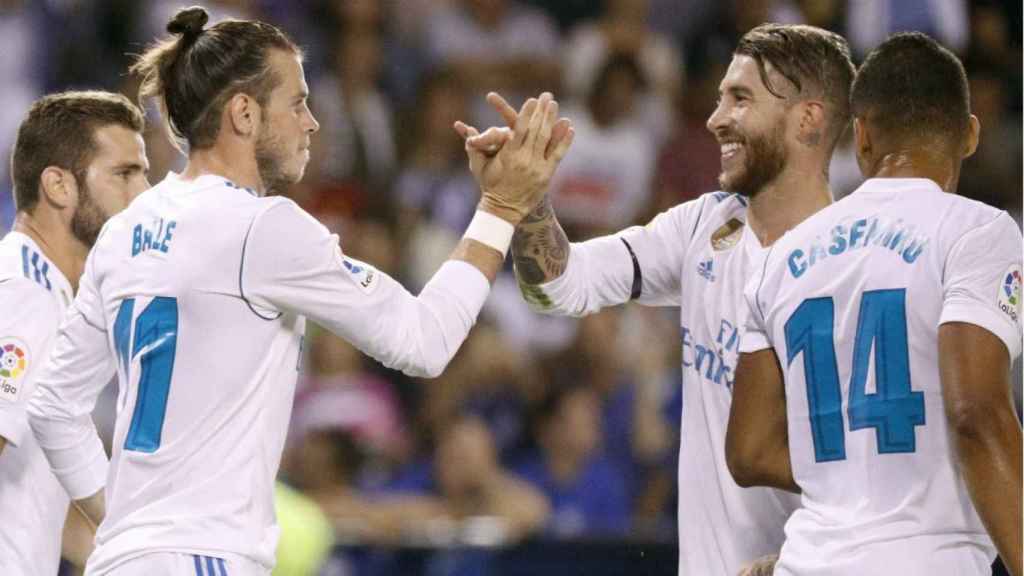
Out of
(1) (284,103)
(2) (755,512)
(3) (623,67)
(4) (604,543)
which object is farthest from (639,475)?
(1) (284,103)

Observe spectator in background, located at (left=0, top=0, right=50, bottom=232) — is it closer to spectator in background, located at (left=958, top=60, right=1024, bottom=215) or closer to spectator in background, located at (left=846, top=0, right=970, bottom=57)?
spectator in background, located at (left=846, top=0, right=970, bottom=57)

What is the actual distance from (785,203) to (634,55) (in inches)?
260

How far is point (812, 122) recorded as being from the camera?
5.18 metres

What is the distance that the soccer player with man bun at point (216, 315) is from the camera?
4.21m

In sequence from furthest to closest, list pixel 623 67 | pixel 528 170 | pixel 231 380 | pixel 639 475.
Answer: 1. pixel 623 67
2. pixel 639 475
3. pixel 528 170
4. pixel 231 380

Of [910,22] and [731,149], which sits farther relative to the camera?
[910,22]

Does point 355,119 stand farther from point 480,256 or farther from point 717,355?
point 480,256

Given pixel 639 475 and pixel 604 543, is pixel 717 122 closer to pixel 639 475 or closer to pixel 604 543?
pixel 604 543

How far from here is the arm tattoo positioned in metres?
5.29

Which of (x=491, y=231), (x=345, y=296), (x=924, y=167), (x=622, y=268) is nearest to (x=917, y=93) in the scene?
(x=924, y=167)

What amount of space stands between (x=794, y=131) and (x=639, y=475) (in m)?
4.39

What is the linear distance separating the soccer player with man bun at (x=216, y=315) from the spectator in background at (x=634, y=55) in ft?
23.0

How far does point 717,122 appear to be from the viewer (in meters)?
5.18

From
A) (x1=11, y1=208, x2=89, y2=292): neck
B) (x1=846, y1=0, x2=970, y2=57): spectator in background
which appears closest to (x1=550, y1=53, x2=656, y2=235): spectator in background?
(x1=846, y1=0, x2=970, y2=57): spectator in background
